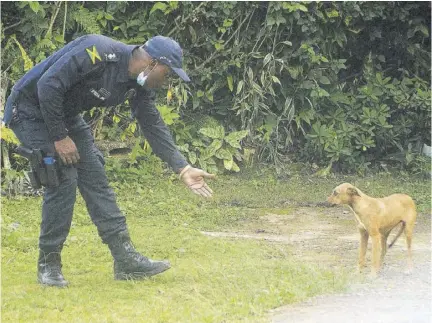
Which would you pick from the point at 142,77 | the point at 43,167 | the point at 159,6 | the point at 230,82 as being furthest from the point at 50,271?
the point at 230,82

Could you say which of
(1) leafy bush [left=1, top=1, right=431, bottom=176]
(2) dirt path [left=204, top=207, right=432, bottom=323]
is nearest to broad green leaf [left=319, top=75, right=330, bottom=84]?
(1) leafy bush [left=1, top=1, right=431, bottom=176]

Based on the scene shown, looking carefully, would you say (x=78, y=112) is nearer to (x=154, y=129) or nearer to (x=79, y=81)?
(x=79, y=81)

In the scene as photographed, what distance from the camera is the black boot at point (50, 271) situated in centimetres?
559

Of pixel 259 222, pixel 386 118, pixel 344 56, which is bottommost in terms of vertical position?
pixel 259 222

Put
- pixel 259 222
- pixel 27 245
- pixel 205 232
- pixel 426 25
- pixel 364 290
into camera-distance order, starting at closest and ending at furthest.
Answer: pixel 364 290, pixel 27 245, pixel 205 232, pixel 259 222, pixel 426 25

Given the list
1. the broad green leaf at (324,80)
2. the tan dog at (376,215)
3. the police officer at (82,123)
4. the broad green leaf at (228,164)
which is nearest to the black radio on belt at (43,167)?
the police officer at (82,123)

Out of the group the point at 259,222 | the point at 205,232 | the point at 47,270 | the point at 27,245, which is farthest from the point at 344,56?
the point at 47,270

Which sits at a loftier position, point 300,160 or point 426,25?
point 426,25

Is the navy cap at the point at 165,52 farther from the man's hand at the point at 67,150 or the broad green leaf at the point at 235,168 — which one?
the broad green leaf at the point at 235,168

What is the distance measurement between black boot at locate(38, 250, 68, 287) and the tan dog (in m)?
2.10

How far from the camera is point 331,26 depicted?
10750mm

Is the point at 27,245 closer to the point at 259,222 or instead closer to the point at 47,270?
the point at 47,270

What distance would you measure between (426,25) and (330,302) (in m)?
6.91

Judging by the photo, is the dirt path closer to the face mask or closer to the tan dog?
the tan dog
